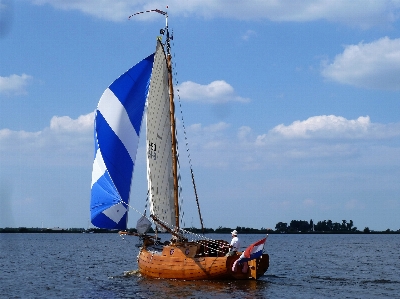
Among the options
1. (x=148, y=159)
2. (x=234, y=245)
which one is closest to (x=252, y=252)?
(x=234, y=245)

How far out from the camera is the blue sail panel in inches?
1501

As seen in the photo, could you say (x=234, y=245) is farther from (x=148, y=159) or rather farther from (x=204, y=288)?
(x=148, y=159)

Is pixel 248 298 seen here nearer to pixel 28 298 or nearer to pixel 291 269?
pixel 28 298

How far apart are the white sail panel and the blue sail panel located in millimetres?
598

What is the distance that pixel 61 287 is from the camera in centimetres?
3962

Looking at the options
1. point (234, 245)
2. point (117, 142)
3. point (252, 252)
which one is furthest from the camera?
point (117, 142)

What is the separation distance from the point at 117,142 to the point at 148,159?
2.26 m

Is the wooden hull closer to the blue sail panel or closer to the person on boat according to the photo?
the person on boat

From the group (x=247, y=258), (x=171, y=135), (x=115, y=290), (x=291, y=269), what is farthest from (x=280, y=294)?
(x=291, y=269)

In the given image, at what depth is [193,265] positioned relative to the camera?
36062mm

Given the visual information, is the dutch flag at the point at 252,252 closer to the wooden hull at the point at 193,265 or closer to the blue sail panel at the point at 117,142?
the wooden hull at the point at 193,265

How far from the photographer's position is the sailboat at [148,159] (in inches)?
1496

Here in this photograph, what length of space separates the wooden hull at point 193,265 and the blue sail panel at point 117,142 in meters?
3.43

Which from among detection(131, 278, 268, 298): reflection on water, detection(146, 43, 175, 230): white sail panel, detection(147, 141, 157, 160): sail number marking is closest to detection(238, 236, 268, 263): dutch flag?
detection(131, 278, 268, 298): reflection on water
